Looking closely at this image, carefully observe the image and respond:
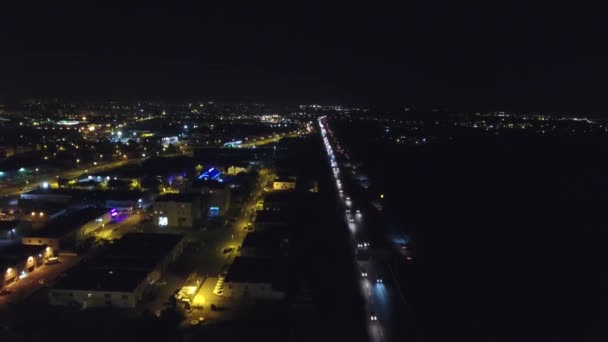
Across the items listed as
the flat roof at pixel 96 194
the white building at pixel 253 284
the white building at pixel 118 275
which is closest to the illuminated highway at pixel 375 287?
the white building at pixel 253 284

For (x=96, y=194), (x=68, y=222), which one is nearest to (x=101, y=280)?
(x=68, y=222)

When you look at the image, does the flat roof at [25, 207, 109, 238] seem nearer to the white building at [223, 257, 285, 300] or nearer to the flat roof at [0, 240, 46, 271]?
the flat roof at [0, 240, 46, 271]

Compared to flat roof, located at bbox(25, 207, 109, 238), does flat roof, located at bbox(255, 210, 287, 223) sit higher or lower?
lower

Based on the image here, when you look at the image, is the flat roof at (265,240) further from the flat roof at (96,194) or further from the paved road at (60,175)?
the paved road at (60,175)

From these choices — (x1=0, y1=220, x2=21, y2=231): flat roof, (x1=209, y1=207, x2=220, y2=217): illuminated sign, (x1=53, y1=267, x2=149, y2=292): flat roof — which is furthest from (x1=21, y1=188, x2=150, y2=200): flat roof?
(x1=53, y1=267, x2=149, y2=292): flat roof

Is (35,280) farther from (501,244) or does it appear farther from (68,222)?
(501,244)

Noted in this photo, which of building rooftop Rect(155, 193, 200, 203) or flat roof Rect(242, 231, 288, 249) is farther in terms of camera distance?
building rooftop Rect(155, 193, 200, 203)

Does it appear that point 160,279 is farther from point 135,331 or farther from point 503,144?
point 503,144
